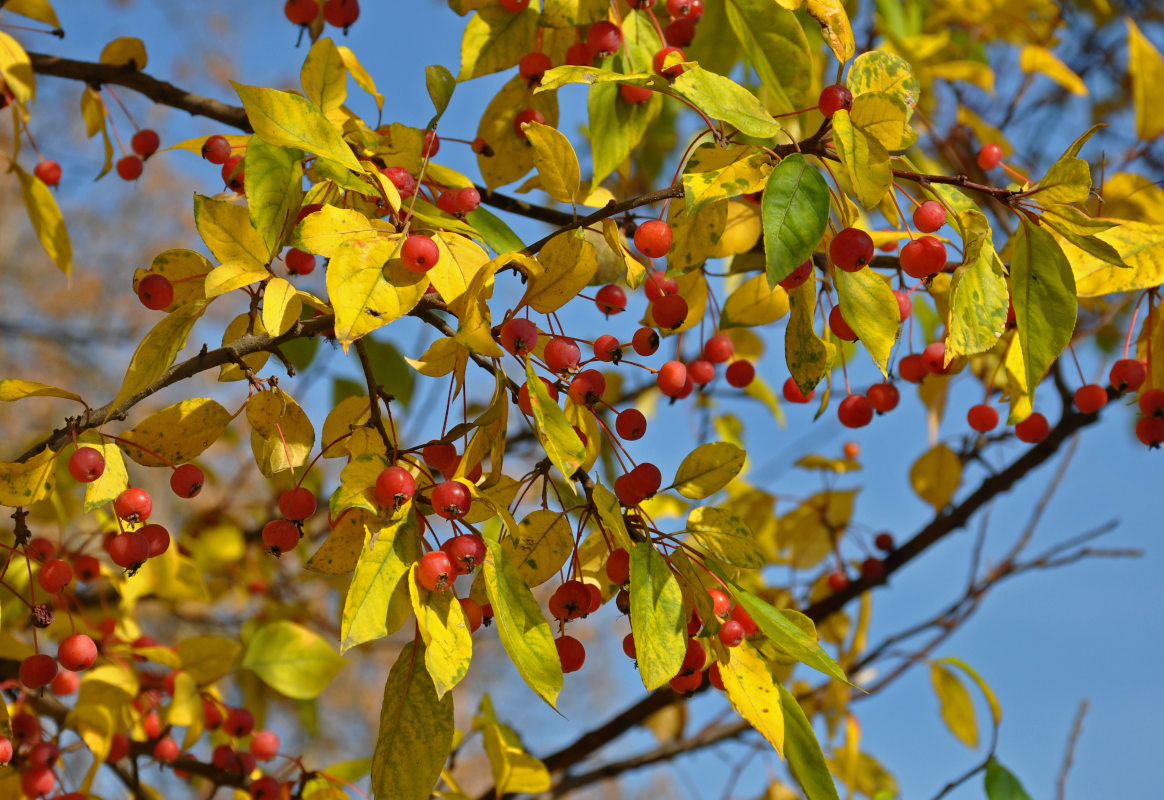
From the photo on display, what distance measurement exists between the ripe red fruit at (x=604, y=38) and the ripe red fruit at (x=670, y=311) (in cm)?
33

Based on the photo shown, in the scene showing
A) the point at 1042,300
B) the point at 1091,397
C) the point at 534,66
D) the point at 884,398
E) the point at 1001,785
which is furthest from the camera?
the point at 1001,785

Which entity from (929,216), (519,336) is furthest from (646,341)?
(929,216)

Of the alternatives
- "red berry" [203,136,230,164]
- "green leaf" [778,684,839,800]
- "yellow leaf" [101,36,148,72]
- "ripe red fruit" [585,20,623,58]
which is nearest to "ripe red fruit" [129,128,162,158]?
"yellow leaf" [101,36,148,72]

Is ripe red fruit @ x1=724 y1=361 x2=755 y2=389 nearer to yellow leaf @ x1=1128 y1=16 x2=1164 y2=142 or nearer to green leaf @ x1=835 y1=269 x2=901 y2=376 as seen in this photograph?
green leaf @ x1=835 y1=269 x2=901 y2=376

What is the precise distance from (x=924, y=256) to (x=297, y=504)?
63cm

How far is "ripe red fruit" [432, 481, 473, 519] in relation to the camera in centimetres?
71

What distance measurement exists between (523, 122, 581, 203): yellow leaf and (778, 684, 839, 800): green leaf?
48 centimetres

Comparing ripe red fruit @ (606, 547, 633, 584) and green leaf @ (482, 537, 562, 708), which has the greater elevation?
ripe red fruit @ (606, 547, 633, 584)

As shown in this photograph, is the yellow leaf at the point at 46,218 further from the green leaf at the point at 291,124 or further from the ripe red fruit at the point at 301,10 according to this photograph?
the green leaf at the point at 291,124

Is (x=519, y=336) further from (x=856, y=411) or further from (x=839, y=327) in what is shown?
(x=856, y=411)

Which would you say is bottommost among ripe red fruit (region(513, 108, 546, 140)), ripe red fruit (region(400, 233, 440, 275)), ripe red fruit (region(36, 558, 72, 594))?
ripe red fruit (region(36, 558, 72, 594))

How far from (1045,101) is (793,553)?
155 cm

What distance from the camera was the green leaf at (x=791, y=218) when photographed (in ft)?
2.03

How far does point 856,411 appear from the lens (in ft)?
3.75
